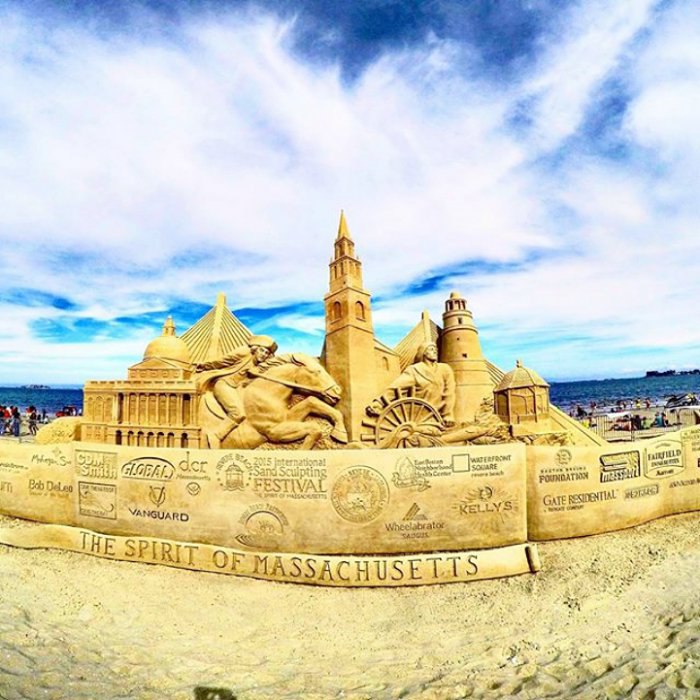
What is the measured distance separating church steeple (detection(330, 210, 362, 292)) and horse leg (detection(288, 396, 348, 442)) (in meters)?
3.31

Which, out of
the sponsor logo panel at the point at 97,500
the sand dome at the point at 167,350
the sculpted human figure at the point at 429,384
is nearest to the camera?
the sponsor logo panel at the point at 97,500

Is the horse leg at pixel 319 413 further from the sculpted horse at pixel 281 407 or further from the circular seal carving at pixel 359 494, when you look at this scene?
the circular seal carving at pixel 359 494

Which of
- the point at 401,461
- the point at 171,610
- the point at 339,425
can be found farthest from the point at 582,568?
the point at 171,610

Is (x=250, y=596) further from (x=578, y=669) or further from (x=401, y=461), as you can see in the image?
(x=578, y=669)

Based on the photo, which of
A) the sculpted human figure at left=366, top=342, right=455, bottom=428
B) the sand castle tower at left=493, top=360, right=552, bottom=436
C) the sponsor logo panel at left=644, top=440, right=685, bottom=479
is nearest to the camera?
the sponsor logo panel at left=644, top=440, right=685, bottom=479

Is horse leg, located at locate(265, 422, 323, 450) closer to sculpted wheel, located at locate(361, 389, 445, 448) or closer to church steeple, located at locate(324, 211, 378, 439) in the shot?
church steeple, located at locate(324, 211, 378, 439)

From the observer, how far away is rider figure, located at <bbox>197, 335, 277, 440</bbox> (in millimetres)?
9766

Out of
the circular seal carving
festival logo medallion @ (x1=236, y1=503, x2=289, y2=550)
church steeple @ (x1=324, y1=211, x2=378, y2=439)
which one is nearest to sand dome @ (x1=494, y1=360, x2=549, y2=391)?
church steeple @ (x1=324, y1=211, x2=378, y2=439)

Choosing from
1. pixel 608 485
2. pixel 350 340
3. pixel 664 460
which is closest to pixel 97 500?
pixel 350 340

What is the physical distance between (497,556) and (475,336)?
787 centimetres

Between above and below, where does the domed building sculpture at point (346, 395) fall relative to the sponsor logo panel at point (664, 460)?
above

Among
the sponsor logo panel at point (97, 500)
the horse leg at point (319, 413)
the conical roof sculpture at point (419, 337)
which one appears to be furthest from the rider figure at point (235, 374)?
the conical roof sculpture at point (419, 337)

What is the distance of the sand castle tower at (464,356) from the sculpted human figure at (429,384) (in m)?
2.15

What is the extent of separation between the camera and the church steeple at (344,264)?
11688 millimetres
